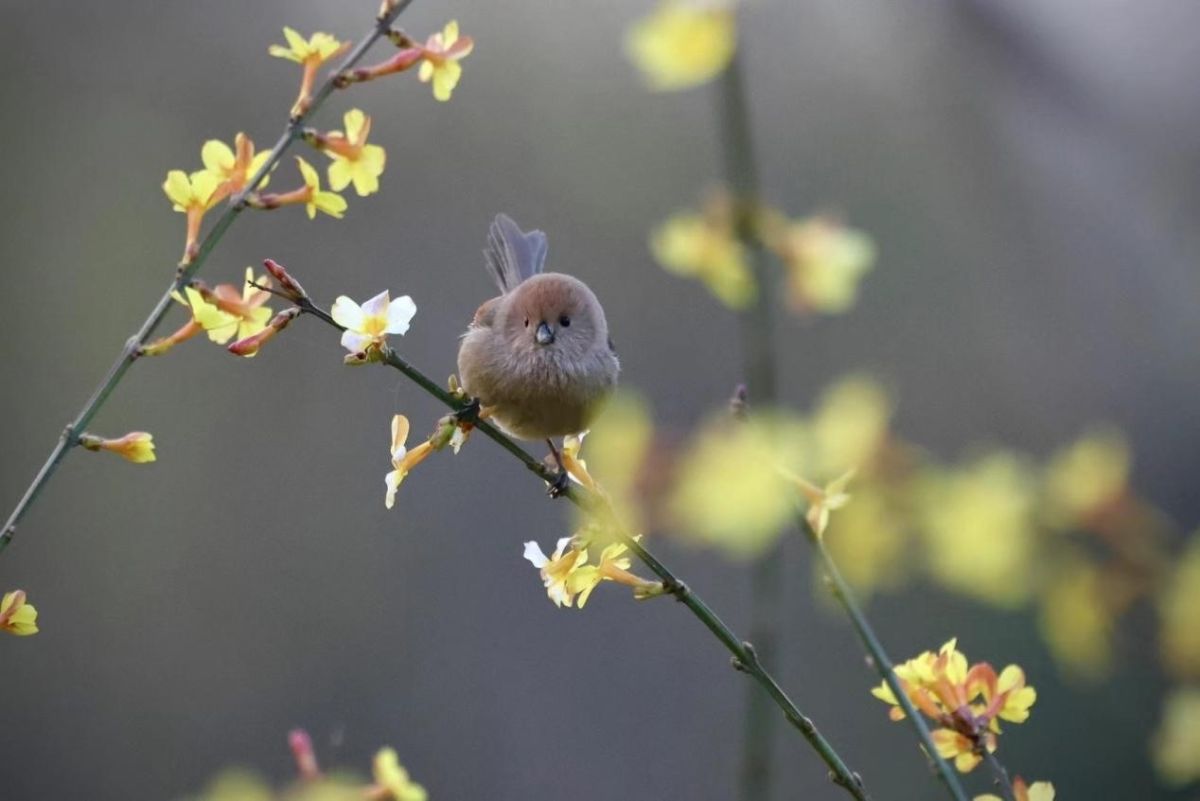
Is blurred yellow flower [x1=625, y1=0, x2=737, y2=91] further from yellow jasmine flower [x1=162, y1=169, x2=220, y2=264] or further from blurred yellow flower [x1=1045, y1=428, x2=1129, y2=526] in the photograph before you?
yellow jasmine flower [x1=162, y1=169, x2=220, y2=264]

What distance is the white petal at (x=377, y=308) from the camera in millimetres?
855

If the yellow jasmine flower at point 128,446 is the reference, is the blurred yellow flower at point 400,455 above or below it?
above

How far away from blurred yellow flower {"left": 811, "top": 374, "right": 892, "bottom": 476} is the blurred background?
185 cm

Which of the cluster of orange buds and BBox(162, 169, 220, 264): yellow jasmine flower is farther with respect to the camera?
BBox(162, 169, 220, 264): yellow jasmine flower

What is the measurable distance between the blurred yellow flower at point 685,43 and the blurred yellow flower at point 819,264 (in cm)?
22

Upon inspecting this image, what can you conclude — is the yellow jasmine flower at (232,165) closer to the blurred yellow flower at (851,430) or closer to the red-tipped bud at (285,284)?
the red-tipped bud at (285,284)

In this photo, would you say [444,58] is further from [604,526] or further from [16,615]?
[16,615]

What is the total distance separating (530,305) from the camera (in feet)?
5.05

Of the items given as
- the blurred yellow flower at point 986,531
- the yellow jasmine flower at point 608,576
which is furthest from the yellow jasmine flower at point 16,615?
the blurred yellow flower at point 986,531

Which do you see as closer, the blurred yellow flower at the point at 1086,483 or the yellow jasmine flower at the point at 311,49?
the blurred yellow flower at the point at 1086,483

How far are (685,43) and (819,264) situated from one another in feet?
0.85

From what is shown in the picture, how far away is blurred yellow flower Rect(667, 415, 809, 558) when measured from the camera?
666mm

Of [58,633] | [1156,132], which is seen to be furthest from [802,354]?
[58,633]

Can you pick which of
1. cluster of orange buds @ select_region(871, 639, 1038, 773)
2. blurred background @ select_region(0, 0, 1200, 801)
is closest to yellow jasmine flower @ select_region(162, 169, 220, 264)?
cluster of orange buds @ select_region(871, 639, 1038, 773)
